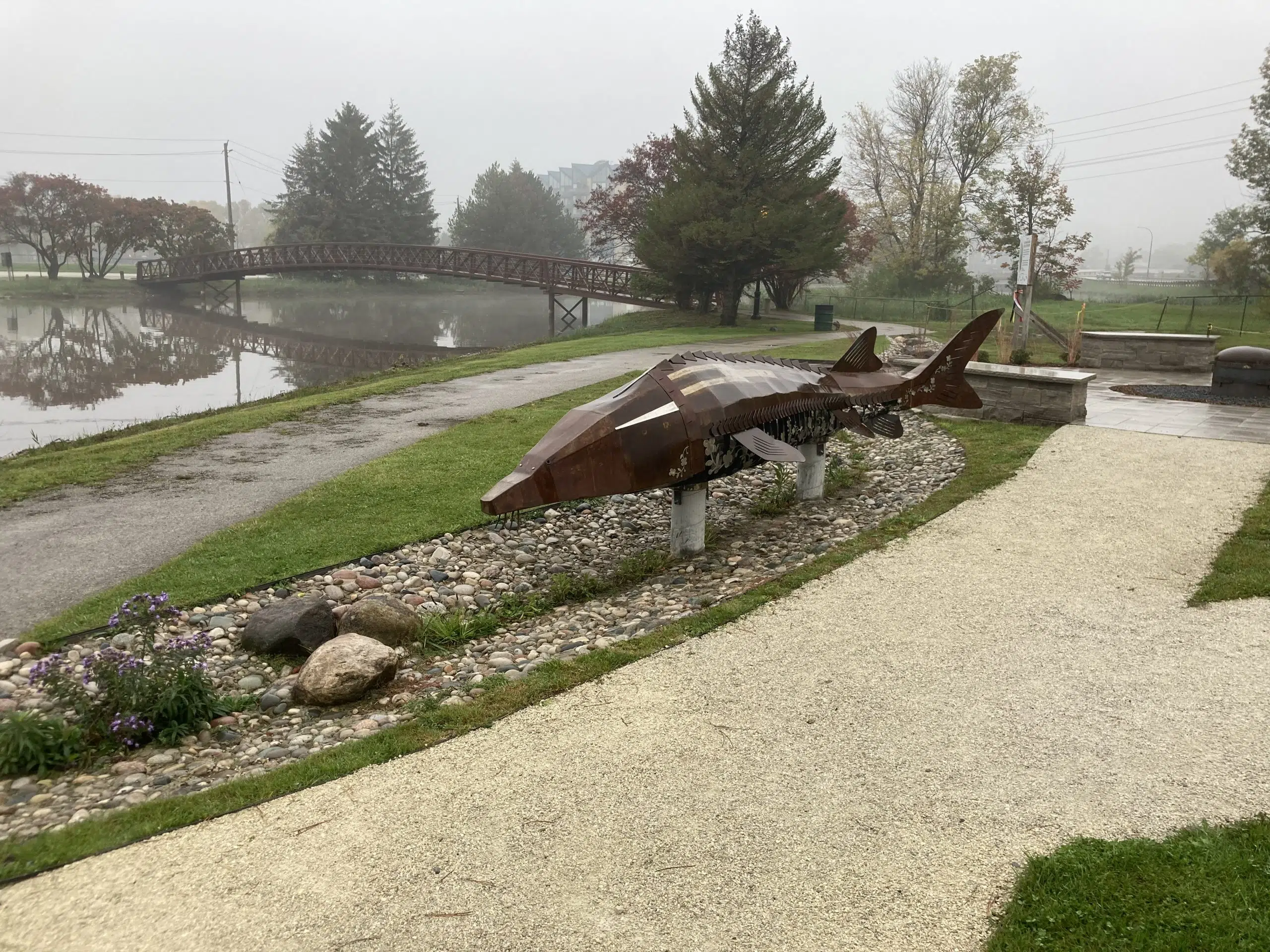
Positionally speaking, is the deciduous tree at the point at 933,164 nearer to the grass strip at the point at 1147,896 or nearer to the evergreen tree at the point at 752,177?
the evergreen tree at the point at 752,177

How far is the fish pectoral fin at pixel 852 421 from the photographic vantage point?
34.1ft

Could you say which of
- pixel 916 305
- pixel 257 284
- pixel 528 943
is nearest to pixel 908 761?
pixel 528 943

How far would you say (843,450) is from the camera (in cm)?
1416

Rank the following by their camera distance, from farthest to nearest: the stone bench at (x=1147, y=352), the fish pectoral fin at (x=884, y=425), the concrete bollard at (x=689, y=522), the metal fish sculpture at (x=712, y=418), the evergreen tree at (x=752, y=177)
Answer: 1. the evergreen tree at (x=752, y=177)
2. the stone bench at (x=1147, y=352)
3. the fish pectoral fin at (x=884, y=425)
4. the concrete bollard at (x=689, y=522)
5. the metal fish sculpture at (x=712, y=418)

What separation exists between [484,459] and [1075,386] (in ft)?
33.4

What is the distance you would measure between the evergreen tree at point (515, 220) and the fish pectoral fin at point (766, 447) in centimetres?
6838

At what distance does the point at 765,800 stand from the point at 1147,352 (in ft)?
73.0

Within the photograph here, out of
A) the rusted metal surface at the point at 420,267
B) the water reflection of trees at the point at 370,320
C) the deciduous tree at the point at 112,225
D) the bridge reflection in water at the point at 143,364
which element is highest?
the deciduous tree at the point at 112,225

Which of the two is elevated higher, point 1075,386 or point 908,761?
point 1075,386

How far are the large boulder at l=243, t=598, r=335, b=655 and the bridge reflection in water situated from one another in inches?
479

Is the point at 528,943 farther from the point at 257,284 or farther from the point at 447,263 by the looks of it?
the point at 257,284

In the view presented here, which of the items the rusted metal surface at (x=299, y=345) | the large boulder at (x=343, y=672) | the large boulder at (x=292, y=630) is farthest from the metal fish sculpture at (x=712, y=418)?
the rusted metal surface at (x=299, y=345)

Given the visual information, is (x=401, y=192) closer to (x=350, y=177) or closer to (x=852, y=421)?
(x=350, y=177)

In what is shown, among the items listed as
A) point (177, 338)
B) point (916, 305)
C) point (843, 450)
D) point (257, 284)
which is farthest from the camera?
point (257, 284)
